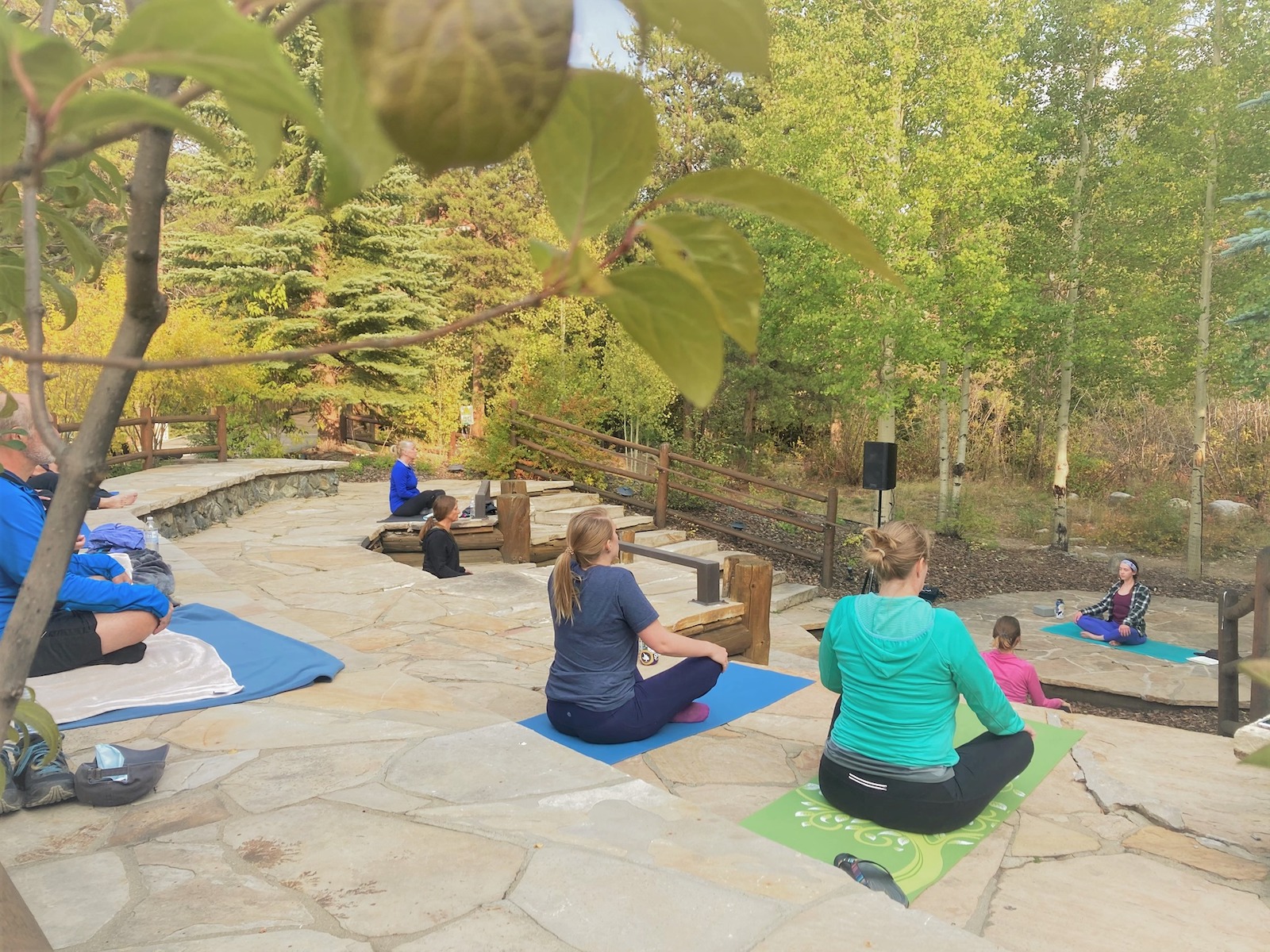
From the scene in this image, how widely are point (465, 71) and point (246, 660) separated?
377cm

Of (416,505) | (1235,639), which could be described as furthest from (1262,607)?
(416,505)

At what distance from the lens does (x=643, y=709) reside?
3.33 meters

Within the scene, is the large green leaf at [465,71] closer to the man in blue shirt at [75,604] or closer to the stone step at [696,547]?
the man in blue shirt at [75,604]

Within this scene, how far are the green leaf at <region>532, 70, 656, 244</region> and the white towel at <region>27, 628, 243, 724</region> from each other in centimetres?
306

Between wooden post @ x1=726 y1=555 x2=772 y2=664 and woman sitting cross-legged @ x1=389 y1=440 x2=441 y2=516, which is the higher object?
woman sitting cross-legged @ x1=389 y1=440 x2=441 y2=516

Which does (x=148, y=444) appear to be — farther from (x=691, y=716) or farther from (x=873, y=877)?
(x=873, y=877)

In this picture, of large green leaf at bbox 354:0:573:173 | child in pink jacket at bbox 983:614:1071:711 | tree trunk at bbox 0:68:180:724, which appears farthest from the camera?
child in pink jacket at bbox 983:614:1071:711

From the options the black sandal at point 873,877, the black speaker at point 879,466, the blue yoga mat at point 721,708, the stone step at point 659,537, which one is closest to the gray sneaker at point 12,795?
the blue yoga mat at point 721,708

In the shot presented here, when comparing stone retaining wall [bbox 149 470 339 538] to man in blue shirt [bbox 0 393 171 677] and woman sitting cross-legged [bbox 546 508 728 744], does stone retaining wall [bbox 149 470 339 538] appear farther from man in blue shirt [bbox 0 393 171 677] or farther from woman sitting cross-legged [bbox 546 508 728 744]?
woman sitting cross-legged [bbox 546 508 728 744]

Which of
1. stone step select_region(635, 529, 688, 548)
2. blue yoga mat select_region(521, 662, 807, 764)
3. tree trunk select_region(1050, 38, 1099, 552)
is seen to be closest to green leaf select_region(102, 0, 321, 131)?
blue yoga mat select_region(521, 662, 807, 764)

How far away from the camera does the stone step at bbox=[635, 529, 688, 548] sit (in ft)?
30.8

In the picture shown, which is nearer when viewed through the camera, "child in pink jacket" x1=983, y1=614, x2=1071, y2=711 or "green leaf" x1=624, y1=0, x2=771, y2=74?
"green leaf" x1=624, y1=0, x2=771, y2=74

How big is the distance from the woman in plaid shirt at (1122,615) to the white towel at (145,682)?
7.30 meters

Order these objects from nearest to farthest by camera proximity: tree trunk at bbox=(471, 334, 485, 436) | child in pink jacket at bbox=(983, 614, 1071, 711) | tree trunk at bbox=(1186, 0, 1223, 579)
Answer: child in pink jacket at bbox=(983, 614, 1071, 711), tree trunk at bbox=(1186, 0, 1223, 579), tree trunk at bbox=(471, 334, 485, 436)
